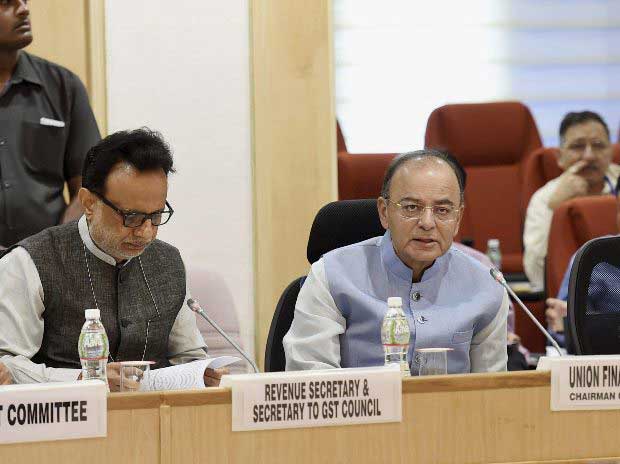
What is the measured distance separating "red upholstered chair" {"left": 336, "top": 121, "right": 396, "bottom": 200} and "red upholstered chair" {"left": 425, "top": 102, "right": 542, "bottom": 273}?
0.52m

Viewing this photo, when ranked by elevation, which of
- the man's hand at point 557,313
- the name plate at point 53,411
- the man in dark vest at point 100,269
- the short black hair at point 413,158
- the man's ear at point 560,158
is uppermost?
the man's ear at point 560,158

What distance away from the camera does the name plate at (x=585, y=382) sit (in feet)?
6.10

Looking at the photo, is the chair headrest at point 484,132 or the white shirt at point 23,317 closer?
the white shirt at point 23,317

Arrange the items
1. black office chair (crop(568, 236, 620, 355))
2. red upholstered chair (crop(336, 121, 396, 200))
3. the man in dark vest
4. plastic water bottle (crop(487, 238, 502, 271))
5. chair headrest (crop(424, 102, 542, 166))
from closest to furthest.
Answer: the man in dark vest, black office chair (crop(568, 236, 620, 355)), red upholstered chair (crop(336, 121, 396, 200)), plastic water bottle (crop(487, 238, 502, 271)), chair headrest (crop(424, 102, 542, 166))

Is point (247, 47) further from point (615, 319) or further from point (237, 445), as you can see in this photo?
point (237, 445)

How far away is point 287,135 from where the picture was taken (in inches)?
155

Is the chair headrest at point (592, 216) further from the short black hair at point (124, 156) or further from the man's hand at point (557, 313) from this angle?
the short black hair at point (124, 156)

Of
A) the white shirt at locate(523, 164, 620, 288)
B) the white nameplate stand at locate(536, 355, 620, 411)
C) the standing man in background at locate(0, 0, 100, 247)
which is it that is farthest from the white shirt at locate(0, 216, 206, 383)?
the white shirt at locate(523, 164, 620, 288)

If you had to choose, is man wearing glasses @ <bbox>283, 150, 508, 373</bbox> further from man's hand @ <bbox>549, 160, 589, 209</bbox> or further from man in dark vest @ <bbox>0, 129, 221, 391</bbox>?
man's hand @ <bbox>549, 160, 589, 209</bbox>

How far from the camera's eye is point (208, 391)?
1696 millimetres

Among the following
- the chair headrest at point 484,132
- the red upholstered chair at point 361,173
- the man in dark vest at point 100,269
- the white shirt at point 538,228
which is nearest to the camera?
the man in dark vest at point 100,269

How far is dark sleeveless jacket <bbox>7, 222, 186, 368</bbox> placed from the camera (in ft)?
8.00

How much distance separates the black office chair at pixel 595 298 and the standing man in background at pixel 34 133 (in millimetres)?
1386

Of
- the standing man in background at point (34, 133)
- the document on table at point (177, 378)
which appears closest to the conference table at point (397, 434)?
the document on table at point (177, 378)
